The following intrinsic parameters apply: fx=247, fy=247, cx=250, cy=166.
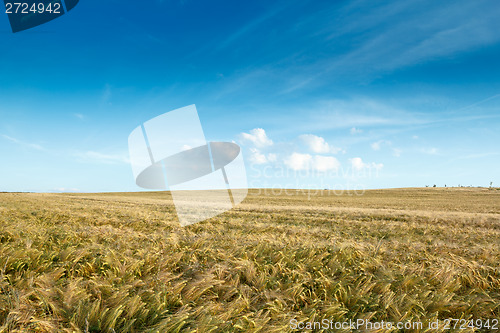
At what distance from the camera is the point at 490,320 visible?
416 cm

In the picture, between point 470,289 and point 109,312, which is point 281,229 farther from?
point 109,312

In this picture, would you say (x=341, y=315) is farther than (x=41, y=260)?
No

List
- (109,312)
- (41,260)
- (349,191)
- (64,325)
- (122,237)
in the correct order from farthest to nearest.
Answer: (349,191) < (122,237) < (41,260) < (109,312) < (64,325)

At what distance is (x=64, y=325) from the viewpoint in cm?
327

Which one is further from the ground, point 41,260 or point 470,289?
point 41,260

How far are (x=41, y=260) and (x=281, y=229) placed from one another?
9.42m

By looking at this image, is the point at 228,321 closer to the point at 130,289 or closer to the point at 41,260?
the point at 130,289

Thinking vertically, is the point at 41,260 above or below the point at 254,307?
above

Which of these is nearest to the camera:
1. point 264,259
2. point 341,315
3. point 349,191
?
point 341,315

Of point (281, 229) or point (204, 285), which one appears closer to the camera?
point (204, 285)

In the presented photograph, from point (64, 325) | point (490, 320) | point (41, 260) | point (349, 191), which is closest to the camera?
point (64, 325)

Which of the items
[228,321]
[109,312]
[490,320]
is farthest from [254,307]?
[490,320]

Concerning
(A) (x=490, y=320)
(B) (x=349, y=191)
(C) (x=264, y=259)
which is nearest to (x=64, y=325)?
(C) (x=264, y=259)

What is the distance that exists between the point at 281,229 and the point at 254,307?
8.36 metres
